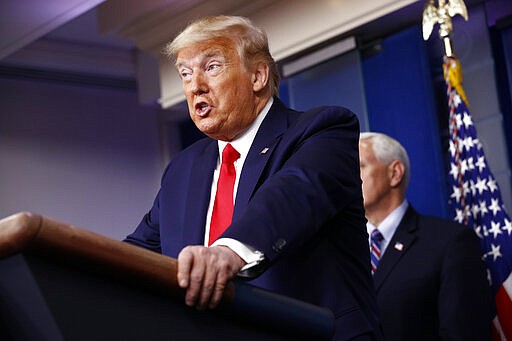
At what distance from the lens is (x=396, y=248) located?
4.45 metres

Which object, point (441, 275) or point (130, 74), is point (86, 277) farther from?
point (130, 74)

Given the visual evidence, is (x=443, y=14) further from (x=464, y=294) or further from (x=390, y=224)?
(x=464, y=294)

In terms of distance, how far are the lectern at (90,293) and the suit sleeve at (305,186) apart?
285 millimetres

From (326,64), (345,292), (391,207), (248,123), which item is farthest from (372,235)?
(345,292)

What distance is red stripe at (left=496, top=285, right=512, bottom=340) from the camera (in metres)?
4.47

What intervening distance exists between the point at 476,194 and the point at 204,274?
13.0ft

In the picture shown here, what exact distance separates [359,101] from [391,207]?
59.8 inches

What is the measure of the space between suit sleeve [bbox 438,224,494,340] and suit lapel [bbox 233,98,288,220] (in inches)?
84.8

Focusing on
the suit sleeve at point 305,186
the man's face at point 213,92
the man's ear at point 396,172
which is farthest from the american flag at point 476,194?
the suit sleeve at point 305,186

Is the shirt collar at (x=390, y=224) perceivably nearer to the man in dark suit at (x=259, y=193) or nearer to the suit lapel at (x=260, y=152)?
the man in dark suit at (x=259, y=193)

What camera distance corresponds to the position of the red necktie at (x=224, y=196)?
2.04 meters

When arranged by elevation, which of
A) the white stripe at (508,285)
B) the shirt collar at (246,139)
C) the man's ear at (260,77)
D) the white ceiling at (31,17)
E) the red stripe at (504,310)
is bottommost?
the red stripe at (504,310)

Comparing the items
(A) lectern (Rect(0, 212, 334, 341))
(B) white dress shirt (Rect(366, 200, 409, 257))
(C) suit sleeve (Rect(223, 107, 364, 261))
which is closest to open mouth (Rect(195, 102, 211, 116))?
(C) suit sleeve (Rect(223, 107, 364, 261))

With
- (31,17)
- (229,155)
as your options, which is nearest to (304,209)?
(229,155)
